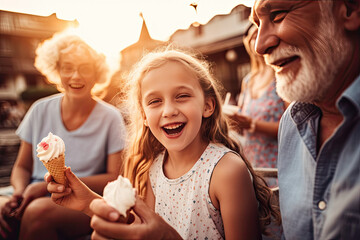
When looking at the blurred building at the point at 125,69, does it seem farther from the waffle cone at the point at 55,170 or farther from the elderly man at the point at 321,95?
the elderly man at the point at 321,95

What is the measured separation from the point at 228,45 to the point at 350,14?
1710 centimetres

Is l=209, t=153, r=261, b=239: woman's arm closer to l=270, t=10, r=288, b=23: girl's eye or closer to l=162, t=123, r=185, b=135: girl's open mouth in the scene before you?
l=162, t=123, r=185, b=135: girl's open mouth

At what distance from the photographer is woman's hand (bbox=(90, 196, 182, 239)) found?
1083 mm

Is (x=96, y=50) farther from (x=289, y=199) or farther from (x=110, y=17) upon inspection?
(x=289, y=199)

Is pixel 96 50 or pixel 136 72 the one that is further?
pixel 96 50

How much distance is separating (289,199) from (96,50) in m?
2.19

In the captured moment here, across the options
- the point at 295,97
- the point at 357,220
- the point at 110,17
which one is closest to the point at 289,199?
the point at 357,220

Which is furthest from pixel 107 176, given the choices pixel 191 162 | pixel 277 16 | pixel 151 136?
pixel 277 16

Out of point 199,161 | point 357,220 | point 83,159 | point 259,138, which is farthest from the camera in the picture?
point 259,138

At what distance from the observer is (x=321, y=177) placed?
1147mm

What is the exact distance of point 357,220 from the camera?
993 mm

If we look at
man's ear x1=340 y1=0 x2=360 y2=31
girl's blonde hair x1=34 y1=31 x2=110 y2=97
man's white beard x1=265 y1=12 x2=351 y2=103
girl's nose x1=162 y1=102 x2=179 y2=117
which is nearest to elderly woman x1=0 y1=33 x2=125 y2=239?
girl's blonde hair x1=34 y1=31 x2=110 y2=97

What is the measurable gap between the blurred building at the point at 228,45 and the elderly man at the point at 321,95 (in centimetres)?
1617

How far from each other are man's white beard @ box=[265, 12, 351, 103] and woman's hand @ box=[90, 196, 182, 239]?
0.87 meters
